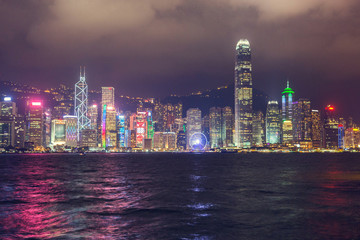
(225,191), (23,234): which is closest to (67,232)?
(23,234)

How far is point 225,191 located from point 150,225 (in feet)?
78.0

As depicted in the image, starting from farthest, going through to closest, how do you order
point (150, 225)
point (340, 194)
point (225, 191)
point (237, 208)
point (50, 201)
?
point (225, 191) < point (340, 194) < point (50, 201) < point (237, 208) < point (150, 225)

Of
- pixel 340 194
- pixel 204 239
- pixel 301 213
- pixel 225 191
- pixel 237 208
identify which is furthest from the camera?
pixel 225 191

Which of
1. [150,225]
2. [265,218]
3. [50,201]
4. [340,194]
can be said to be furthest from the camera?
[340,194]

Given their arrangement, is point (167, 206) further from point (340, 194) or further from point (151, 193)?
point (340, 194)

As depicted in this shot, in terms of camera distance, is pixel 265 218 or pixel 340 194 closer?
pixel 265 218

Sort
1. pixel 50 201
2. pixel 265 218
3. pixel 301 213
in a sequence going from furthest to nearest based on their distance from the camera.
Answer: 1. pixel 50 201
2. pixel 301 213
3. pixel 265 218

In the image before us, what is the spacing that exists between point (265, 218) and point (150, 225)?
961cm

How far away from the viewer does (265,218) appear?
30359 millimetres

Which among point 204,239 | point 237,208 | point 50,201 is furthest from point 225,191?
point 204,239

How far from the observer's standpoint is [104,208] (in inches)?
1369

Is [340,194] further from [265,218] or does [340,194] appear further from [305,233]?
[305,233]

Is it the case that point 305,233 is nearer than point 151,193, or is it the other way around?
point 305,233

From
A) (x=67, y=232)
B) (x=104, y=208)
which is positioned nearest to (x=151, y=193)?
(x=104, y=208)
